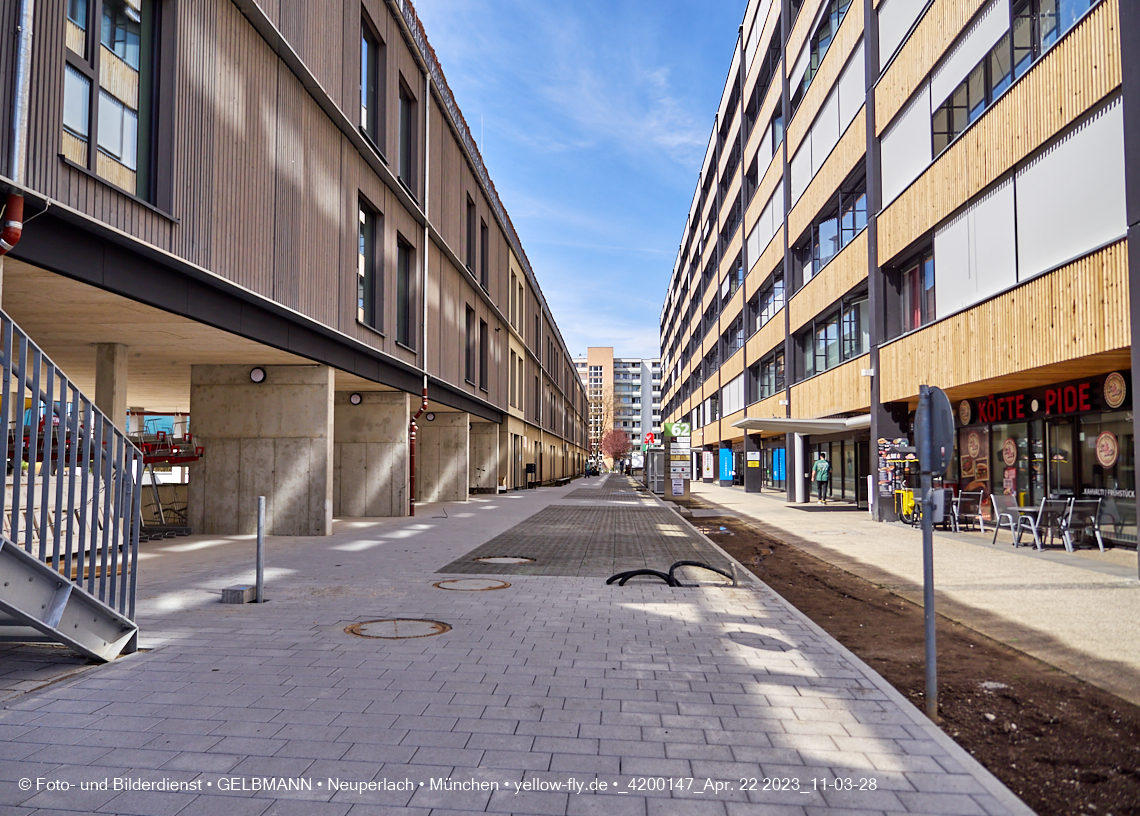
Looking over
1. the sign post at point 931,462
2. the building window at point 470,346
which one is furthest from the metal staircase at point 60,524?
the building window at point 470,346

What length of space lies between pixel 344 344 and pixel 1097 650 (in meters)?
13.1

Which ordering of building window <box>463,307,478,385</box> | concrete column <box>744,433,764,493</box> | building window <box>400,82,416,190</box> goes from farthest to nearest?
concrete column <box>744,433,764,493</box>, building window <box>463,307,478,385</box>, building window <box>400,82,416,190</box>

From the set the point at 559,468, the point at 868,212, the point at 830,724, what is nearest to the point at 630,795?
the point at 830,724

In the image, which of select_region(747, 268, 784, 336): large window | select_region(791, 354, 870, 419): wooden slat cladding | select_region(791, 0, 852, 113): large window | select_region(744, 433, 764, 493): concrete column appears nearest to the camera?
select_region(791, 354, 870, 419): wooden slat cladding

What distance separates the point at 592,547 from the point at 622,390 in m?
176

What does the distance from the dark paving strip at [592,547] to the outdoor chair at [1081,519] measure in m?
5.82

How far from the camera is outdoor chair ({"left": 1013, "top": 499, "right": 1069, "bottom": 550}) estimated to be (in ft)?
42.8

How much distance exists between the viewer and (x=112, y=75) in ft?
30.3

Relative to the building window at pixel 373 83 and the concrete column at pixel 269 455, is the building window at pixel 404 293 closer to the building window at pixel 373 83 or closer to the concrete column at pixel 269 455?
the building window at pixel 373 83

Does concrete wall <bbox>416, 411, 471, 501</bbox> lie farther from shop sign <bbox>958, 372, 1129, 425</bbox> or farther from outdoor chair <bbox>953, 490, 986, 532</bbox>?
outdoor chair <bbox>953, 490, 986, 532</bbox>

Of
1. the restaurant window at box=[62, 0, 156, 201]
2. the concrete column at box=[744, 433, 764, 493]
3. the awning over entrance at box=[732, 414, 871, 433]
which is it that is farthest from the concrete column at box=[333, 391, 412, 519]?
the concrete column at box=[744, 433, 764, 493]

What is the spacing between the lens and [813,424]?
77.8ft

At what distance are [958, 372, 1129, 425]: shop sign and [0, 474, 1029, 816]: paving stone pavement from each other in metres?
9.10

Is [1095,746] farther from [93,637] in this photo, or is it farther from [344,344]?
[344,344]
